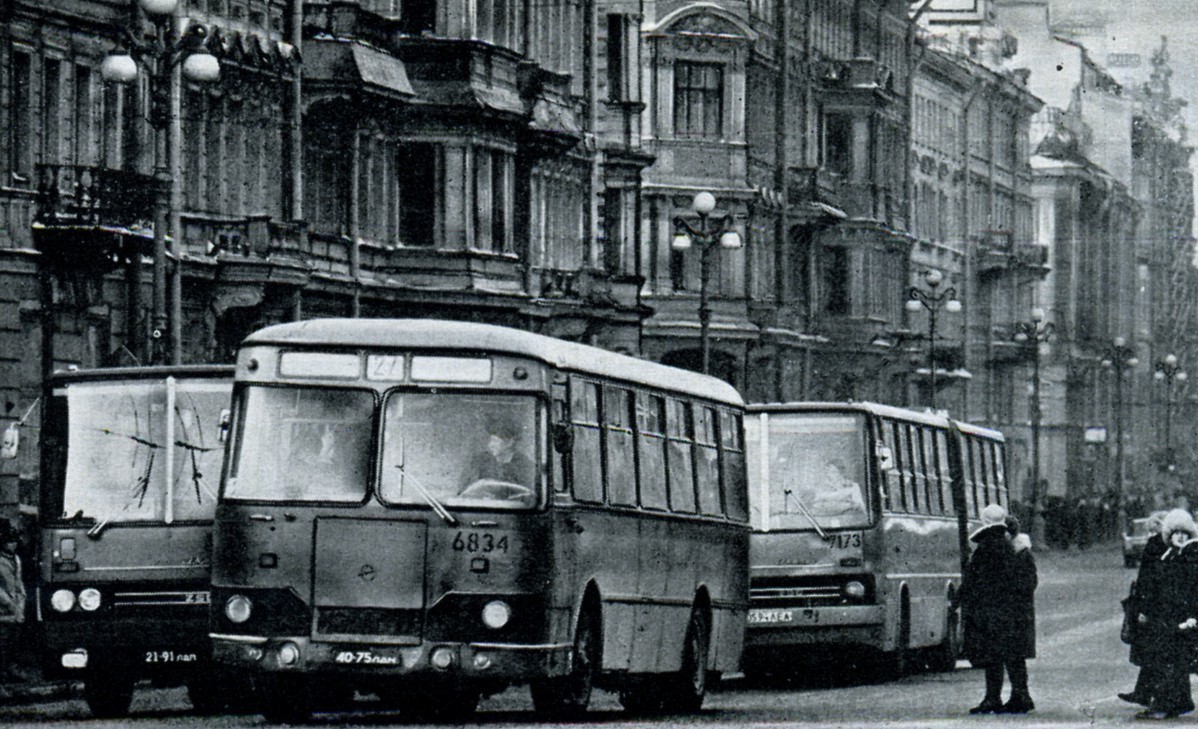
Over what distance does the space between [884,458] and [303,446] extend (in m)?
11.9

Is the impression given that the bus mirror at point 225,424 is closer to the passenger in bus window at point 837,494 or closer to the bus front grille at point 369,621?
the bus front grille at point 369,621

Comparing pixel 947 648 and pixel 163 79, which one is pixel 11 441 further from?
pixel 947 648

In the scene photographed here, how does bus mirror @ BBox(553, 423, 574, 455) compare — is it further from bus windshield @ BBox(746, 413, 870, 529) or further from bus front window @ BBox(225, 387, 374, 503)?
bus windshield @ BBox(746, 413, 870, 529)

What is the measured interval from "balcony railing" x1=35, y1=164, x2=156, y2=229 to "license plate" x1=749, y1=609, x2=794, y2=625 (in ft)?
35.0

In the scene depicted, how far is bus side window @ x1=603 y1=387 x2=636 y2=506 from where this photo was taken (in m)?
23.1

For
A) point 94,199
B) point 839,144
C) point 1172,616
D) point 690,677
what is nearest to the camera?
point 1172,616

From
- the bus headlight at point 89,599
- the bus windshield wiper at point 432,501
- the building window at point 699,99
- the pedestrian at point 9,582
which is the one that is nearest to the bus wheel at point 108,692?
the bus headlight at point 89,599

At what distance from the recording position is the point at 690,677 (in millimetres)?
25484

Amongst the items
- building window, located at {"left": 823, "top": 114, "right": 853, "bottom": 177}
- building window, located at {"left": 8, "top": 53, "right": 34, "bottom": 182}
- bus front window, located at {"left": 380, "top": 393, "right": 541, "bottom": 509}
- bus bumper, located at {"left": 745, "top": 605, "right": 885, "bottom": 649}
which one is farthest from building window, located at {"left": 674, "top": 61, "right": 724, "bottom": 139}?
bus front window, located at {"left": 380, "top": 393, "right": 541, "bottom": 509}

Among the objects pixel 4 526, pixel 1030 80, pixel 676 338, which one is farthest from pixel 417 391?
pixel 1030 80

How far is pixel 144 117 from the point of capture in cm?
4309

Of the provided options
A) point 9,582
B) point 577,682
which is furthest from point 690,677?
point 9,582

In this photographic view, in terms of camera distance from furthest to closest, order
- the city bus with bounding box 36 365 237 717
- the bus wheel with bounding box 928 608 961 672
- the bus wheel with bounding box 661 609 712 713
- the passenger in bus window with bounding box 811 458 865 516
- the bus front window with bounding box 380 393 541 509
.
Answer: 1. the bus wheel with bounding box 928 608 961 672
2. the passenger in bus window with bounding box 811 458 865 516
3. the bus wheel with bounding box 661 609 712 713
4. the city bus with bounding box 36 365 237 717
5. the bus front window with bounding box 380 393 541 509

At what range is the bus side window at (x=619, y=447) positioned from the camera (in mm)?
23141
